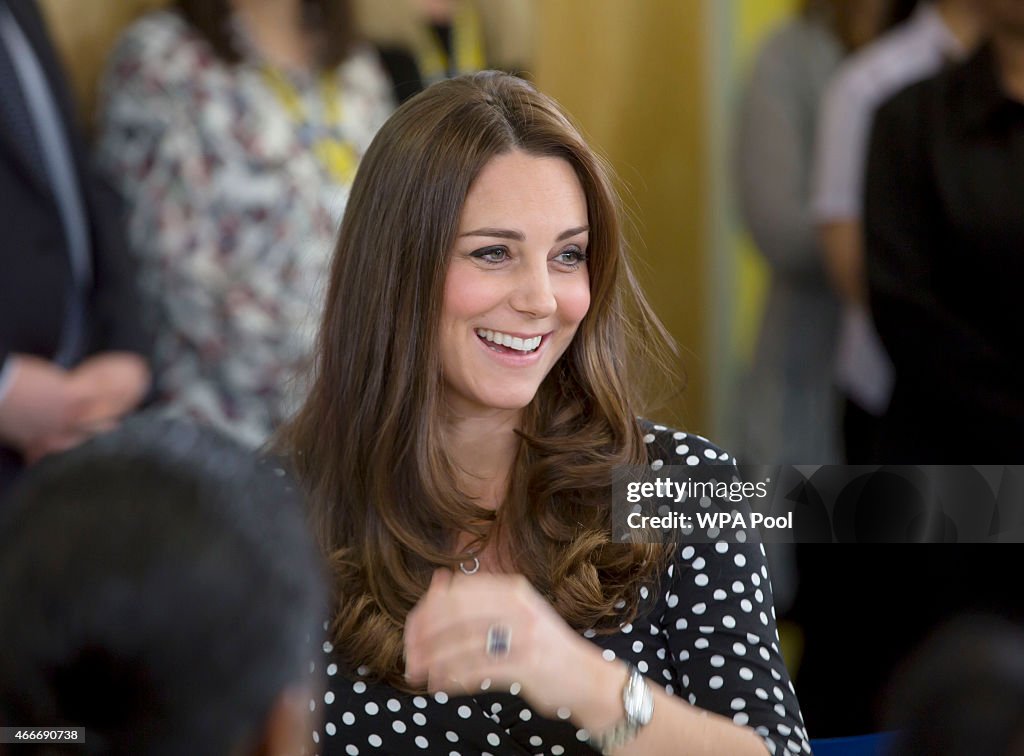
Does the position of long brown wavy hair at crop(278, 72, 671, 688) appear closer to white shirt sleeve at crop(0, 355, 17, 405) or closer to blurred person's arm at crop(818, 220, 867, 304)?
white shirt sleeve at crop(0, 355, 17, 405)

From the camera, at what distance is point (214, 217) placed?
250cm

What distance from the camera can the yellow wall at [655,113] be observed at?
368cm

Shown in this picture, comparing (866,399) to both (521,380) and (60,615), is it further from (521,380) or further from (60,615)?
(60,615)

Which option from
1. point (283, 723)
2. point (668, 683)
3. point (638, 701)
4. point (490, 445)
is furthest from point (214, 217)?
point (283, 723)

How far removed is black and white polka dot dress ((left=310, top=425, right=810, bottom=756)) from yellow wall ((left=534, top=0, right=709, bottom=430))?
1.99m

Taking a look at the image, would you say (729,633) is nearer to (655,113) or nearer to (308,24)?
(308,24)

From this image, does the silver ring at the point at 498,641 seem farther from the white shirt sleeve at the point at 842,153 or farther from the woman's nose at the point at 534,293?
the white shirt sleeve at the point at 842,153

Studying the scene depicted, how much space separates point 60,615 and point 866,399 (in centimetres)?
248

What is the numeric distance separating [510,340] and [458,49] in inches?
56.4

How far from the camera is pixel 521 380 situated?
178cm

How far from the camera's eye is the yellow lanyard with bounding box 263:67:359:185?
8.46 ft

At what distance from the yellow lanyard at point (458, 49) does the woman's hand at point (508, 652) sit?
177cm

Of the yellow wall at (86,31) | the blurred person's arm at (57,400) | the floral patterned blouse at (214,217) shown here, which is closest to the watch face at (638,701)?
the blurred person's arm at (57,400)

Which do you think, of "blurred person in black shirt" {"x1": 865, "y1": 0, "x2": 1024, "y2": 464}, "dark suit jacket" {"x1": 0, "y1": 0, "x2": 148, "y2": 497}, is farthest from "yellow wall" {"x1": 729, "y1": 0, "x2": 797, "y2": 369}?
"dark suit jacket" {"x1": 0, "y1": 0, "x2": 148, "y2": 497}
